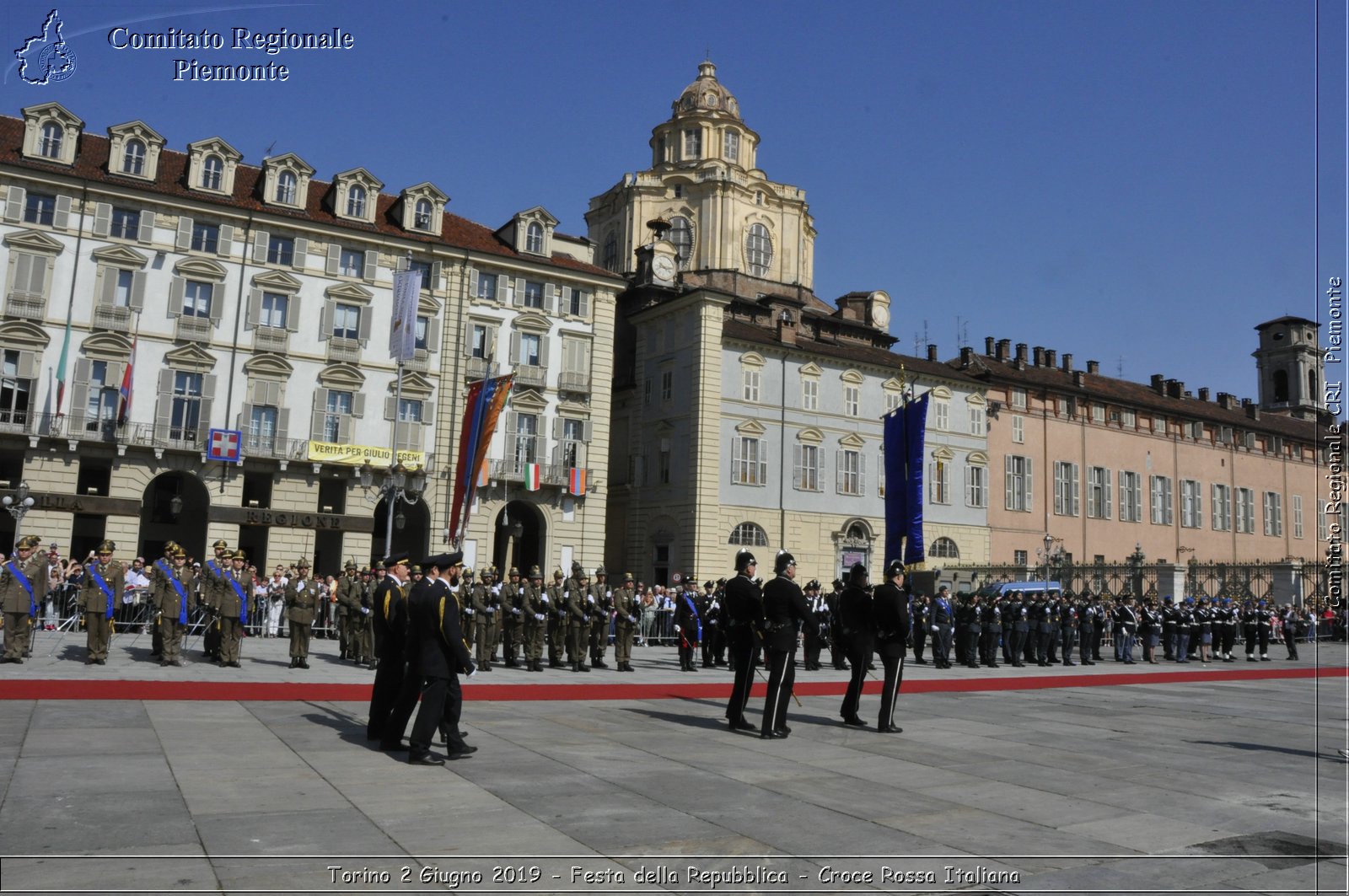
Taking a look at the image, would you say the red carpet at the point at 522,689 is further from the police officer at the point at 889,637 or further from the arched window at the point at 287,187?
the arched window at the point at 287,187

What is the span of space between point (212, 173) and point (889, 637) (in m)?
35.1

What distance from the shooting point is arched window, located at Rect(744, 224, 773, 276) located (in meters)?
61.2

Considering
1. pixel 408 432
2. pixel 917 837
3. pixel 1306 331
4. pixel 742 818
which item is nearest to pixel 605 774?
pixel 742 818

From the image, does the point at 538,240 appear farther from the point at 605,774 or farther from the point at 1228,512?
the point at 1228,512

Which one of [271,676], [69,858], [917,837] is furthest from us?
[271,676]

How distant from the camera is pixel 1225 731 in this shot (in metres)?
13.0

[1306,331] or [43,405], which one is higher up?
[1306,331]

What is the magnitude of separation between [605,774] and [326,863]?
3233 millimetres

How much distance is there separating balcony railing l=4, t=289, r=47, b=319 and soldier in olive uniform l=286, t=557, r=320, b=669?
76.0 ft

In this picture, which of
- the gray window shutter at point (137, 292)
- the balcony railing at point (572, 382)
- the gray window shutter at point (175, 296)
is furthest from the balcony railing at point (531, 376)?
the gray window shutter at point (137, 292)

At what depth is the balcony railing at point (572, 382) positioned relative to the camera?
43.0m

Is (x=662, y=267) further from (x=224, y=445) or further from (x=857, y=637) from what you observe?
(x=857, y=637)

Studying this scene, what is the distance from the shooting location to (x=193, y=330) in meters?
36.8

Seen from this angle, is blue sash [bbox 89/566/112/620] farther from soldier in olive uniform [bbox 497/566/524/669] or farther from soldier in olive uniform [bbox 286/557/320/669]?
soldier in olive uniform [bbox 497/566/524/669]
